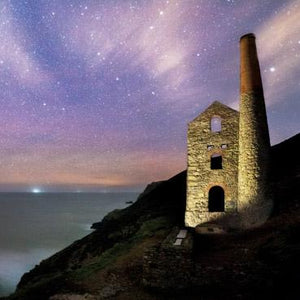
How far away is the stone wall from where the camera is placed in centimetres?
1775

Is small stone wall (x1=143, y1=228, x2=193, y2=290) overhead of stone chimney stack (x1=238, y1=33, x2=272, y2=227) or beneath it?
beneath

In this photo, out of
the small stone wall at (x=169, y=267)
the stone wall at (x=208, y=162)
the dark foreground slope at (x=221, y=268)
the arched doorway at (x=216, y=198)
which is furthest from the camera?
the arched doorway at (x=216, y=198)

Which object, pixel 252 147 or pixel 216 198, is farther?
pixel 216 198

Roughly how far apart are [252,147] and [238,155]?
1134 mm

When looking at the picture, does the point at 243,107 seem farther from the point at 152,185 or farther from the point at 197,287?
the point at 152,185

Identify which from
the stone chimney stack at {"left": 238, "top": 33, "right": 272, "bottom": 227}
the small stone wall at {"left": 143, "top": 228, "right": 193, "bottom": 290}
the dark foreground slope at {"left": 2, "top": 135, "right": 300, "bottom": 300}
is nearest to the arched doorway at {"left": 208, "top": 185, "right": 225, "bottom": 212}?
the dark foreground slope at {"left": 2, "top": 135, "right": 300, "bottom": 300}

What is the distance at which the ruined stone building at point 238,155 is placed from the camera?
1650 cm

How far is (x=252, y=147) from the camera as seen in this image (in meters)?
16.7

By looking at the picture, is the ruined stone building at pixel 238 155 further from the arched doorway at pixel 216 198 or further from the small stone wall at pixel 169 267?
the small stone wall at pixel 169 267

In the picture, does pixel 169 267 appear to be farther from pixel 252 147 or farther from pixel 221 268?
pixel 252 147

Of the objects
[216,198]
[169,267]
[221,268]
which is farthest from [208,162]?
[169,267]

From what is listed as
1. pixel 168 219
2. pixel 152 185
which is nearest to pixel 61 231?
pixel 152 185

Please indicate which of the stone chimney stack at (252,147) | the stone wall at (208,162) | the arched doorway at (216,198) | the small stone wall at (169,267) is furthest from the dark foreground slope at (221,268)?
the arched doorway at (216,198)

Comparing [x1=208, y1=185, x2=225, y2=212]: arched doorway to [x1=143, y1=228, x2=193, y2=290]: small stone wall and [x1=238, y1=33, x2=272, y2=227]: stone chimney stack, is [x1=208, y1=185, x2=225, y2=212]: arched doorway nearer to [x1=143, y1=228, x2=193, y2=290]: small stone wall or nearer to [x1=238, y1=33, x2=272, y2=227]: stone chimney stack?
[x1=238, y1=33, x2=272, y2=227]: stone chimney stack
